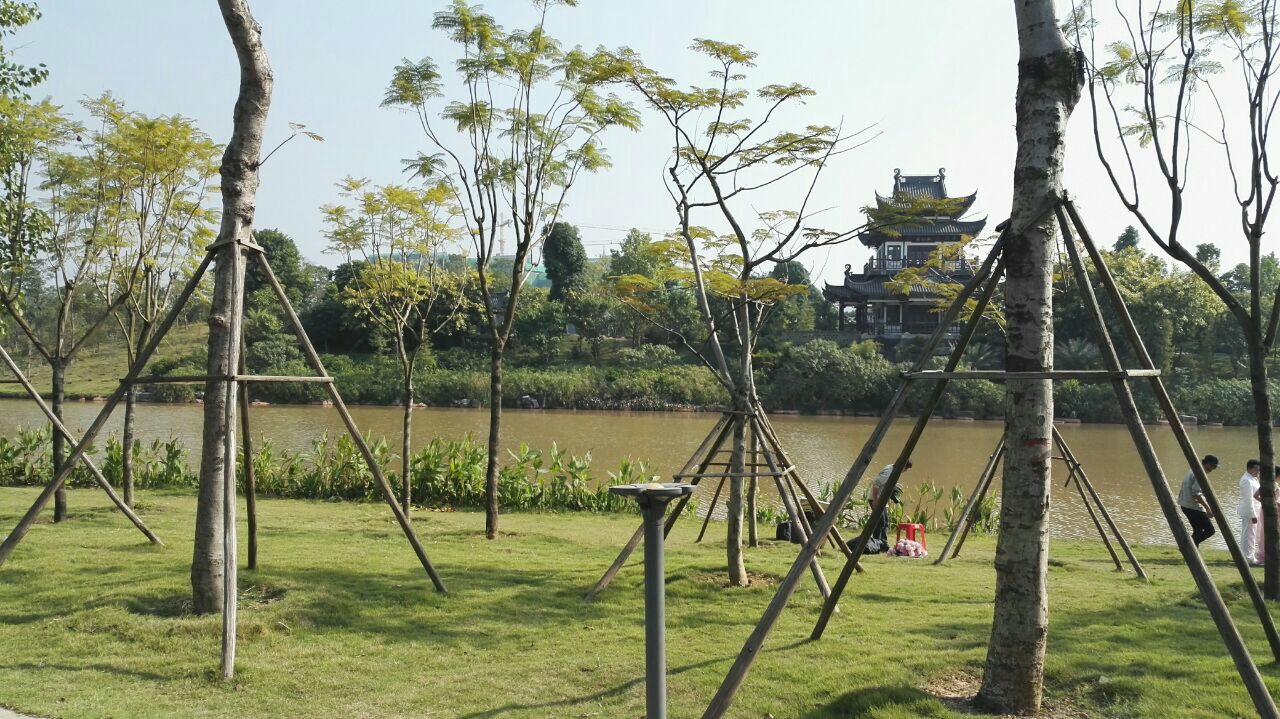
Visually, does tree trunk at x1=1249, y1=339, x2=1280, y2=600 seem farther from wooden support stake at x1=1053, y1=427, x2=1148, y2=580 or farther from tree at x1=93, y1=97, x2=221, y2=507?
tree at x1=93, y1=97, x2=221, y2=507

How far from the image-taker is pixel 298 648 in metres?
5.05

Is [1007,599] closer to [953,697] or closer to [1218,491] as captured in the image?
[953,697]

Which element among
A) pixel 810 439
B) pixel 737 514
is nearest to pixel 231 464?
pixel 737 514

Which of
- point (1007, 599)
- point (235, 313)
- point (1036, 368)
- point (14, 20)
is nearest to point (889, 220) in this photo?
point (1036, 368)

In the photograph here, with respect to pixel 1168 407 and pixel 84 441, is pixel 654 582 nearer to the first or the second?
pixel 1168 407

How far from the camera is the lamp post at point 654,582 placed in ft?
9.98

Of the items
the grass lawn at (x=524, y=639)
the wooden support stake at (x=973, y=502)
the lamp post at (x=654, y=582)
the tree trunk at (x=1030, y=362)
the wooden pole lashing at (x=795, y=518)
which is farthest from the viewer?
the wooden support stake at (x=973, y=502)

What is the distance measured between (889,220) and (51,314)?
4727 centimetres

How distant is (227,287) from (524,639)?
8.98ft

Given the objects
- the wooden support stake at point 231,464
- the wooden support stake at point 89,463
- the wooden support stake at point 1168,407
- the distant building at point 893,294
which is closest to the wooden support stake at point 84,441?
the wooden support stake at point 231,464

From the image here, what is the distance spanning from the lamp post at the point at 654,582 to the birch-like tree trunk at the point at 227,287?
3.14 metres

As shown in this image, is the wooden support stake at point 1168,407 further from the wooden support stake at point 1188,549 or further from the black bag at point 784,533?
the black bag at point 784,533

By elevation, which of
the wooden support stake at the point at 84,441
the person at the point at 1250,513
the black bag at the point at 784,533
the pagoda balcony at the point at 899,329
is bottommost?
the black bag at the point at 784,533

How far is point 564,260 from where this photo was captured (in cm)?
4769
